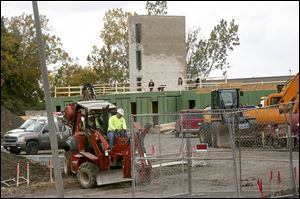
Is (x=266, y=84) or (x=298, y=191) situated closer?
(x=298, y=191)

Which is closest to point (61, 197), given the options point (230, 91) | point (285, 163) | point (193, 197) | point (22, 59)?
point (193, 197)

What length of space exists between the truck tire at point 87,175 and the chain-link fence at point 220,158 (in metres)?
1.62

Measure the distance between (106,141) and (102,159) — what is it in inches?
24.9

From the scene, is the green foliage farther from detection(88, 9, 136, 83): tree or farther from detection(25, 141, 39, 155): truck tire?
detection(88, 9, 136, 83): tree

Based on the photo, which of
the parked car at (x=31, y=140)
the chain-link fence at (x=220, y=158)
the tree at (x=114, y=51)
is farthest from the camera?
the tree at (x=114, y=51)

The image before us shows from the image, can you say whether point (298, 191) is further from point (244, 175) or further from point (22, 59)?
point (22, 59)

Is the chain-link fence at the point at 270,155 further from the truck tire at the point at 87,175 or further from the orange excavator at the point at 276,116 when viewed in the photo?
the truck tire at the point at 87,175

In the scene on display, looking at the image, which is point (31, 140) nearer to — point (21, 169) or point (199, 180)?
point (21, 169)

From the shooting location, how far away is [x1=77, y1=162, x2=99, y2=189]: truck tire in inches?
712

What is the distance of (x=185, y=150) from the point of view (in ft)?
55.9

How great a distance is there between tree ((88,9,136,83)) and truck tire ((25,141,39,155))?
46.4 m

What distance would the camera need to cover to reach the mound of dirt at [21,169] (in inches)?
782

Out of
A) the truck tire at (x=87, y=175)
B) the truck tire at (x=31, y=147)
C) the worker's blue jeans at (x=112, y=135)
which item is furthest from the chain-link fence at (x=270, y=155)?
the truck tire at (x=31, y=147)

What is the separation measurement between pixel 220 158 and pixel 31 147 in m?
16.5
